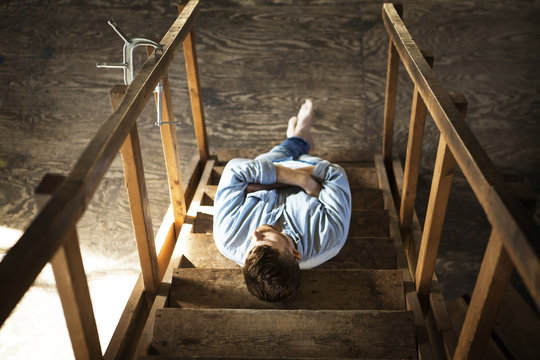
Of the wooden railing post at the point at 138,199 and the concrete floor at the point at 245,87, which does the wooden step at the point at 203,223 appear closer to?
the wooden railing post at the point at 138,199

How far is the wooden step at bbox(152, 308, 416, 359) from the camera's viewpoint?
57.4 inches

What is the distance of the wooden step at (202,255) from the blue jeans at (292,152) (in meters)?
0.50

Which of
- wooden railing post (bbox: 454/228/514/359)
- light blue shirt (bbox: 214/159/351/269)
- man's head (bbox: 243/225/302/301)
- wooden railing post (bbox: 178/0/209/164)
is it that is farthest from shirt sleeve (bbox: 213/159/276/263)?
wooden railing post (bbox: 454/228/514/359)

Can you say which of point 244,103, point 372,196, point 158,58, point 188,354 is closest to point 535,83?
point 372,196

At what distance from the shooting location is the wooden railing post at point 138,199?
4.81 feet

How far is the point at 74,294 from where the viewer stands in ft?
3.61

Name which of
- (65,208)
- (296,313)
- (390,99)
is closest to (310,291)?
(296,313)

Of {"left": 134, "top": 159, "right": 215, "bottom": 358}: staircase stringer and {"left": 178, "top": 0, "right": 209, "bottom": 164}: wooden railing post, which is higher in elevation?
{"left": 178, "top": 0, "right": 209, "bottom": 164}: wooden railing post

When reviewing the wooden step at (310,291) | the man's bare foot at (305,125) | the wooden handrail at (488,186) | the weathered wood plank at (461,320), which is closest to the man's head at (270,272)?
the wooden step at (310,291)

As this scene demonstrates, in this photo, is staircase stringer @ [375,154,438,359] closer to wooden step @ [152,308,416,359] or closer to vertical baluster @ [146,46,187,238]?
wooden step @ [152,308,416,359]

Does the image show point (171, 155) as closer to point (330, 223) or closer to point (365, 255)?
point (330, 223)

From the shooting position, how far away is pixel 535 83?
3.28m

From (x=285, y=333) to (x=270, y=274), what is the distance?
0.63ft

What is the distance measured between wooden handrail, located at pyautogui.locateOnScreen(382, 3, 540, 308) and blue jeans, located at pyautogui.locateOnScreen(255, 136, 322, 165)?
800 mm
